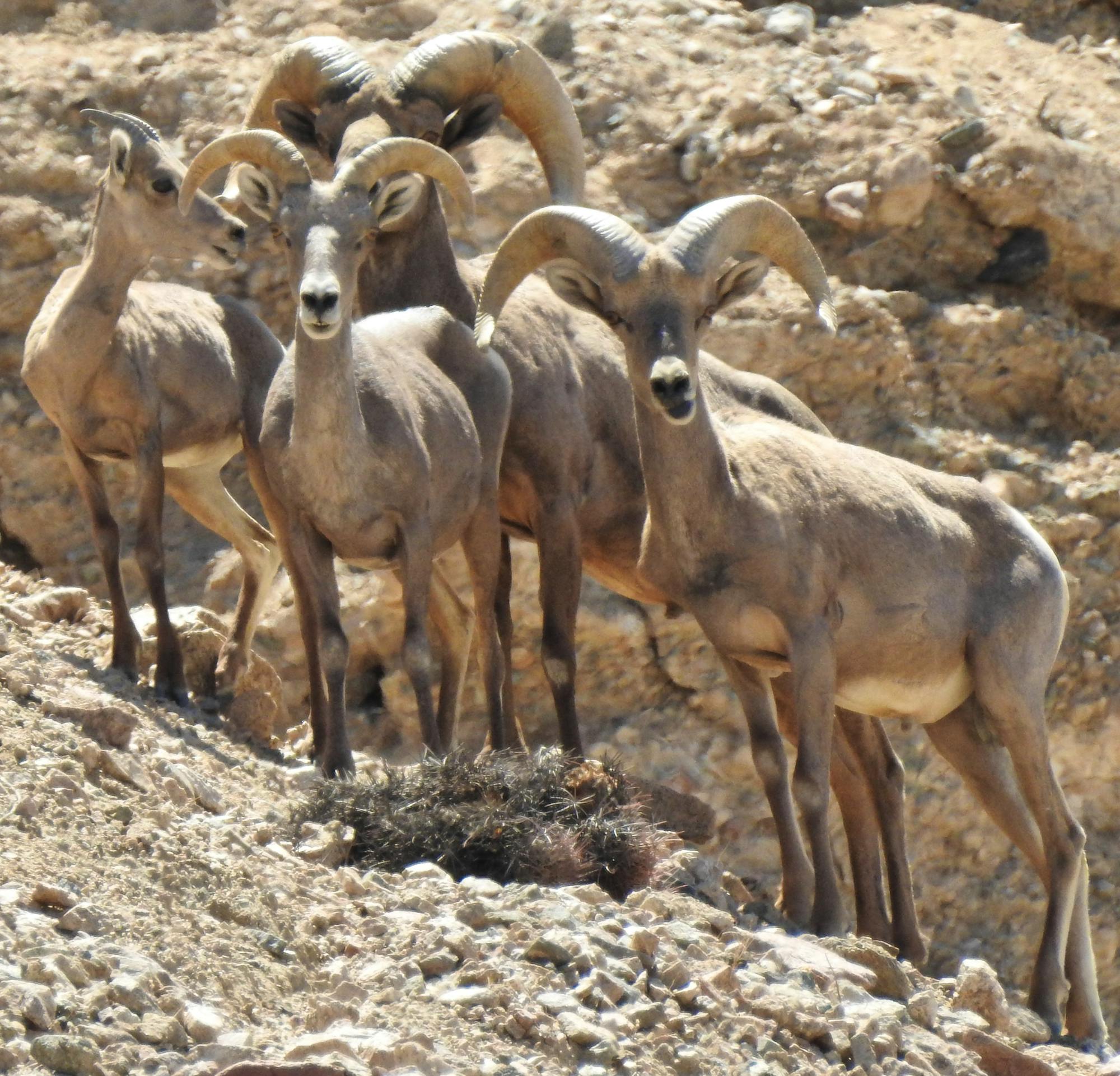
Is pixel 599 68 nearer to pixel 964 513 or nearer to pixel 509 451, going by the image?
pixel 509 451

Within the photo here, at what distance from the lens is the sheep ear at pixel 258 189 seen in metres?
9.90

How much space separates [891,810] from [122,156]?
5.38 metres

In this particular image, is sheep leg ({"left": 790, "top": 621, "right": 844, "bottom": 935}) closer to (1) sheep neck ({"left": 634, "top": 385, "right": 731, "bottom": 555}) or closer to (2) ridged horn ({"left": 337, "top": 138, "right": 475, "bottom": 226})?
(1) sheep neck ({"left": 634, "top": 385, "right": 731, "bottom": 555})

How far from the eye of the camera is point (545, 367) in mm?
11344

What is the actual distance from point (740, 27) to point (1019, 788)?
850 cm

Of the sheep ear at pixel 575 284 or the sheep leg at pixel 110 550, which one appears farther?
the sheep leg at pixel 110 550

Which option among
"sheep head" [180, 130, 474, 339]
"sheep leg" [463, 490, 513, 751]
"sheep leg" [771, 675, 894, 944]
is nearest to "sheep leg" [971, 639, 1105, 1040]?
"sheep leg" [771, 675, 894, 944]

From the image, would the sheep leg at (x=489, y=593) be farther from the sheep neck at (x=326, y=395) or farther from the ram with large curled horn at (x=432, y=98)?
the ram with large curled horn at (x=432, y=98)

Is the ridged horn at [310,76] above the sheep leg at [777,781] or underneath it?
above

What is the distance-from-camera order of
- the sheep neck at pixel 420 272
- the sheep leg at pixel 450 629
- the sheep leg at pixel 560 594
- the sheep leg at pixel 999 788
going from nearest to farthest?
1. the sheep leg at pixel 999 788
2. the sheep leg at pixel 560 594
3. the sheep leg at pixel 450 629
4. the sheep neck at pixel 420 272

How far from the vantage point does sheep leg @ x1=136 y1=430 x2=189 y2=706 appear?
406 inches

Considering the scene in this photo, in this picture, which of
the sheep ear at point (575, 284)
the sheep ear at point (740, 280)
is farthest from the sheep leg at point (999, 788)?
the sheep ear at point (575, 284)

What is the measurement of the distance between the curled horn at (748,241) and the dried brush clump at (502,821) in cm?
240

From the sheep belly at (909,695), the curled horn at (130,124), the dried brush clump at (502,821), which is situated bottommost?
the sheep belly at (909,695)
